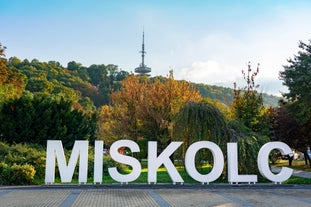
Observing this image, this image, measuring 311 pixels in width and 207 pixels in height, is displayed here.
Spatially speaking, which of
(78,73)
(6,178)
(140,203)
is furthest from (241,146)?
(78,73)

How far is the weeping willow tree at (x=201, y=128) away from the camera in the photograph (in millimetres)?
16016

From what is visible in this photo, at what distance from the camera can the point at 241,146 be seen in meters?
15.8

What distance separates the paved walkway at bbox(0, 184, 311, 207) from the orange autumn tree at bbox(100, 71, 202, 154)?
11.3m

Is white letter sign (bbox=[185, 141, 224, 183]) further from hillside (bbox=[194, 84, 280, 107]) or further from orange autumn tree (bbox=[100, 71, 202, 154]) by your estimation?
hillside (bbox=[194, 84, 280, 107])

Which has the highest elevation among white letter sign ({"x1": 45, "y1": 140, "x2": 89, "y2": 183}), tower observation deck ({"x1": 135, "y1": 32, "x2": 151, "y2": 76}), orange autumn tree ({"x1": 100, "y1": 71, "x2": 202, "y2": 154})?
tower observation deck ({"x1": 135, "y1": 32, "x2": 151, "y2": 76})

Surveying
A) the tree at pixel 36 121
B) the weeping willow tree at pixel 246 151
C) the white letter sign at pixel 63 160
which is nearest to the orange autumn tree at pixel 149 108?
the tree at pixel 36 121

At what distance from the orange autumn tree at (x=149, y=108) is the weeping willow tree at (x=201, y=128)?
8.91 m

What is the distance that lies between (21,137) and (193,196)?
13753 mm

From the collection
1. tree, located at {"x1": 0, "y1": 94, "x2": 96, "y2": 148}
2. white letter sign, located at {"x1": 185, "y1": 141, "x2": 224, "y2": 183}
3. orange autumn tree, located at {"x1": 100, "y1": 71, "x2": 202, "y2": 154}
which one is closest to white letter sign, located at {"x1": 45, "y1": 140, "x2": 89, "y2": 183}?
white letter sign, located at {"x1": 185, "y1": 141, "x2": 224, "y2": 183}

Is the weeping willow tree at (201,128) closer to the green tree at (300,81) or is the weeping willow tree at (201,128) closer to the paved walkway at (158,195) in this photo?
the paved walkway at (158,195)

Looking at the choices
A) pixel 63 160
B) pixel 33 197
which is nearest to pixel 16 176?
pixel 63 160

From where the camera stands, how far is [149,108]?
26.2 m

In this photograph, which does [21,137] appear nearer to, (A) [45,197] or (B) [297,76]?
(A) [45,197]

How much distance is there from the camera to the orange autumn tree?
25984 millimetres
